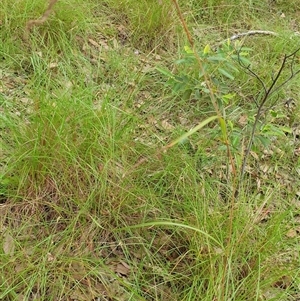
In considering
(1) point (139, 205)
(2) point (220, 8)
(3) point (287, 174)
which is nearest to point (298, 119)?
(3) point (287, 174)

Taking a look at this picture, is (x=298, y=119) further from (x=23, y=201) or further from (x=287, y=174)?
(x=23, y=201)

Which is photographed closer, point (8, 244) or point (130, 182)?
point (8, 244)

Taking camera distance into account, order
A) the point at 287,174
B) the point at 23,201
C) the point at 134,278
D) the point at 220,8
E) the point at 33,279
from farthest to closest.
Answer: the point at 220,8 < the point at 287,174 < the point at 23,201 < the point at 134,278 < the point at 33,279

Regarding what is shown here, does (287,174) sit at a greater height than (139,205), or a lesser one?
lesser

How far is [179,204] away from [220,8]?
2.12 m

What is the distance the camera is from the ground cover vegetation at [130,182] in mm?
1690

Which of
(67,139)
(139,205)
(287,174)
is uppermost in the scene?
(67,139)

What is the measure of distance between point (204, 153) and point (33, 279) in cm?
107

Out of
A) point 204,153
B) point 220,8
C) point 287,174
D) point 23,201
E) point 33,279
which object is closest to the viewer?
point 33,279

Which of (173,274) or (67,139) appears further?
(67,139)

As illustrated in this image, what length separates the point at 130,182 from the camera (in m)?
1.93

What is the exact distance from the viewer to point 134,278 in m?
1.74

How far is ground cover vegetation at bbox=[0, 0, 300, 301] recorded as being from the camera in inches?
66.6

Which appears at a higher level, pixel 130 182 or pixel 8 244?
pixel 130 182
